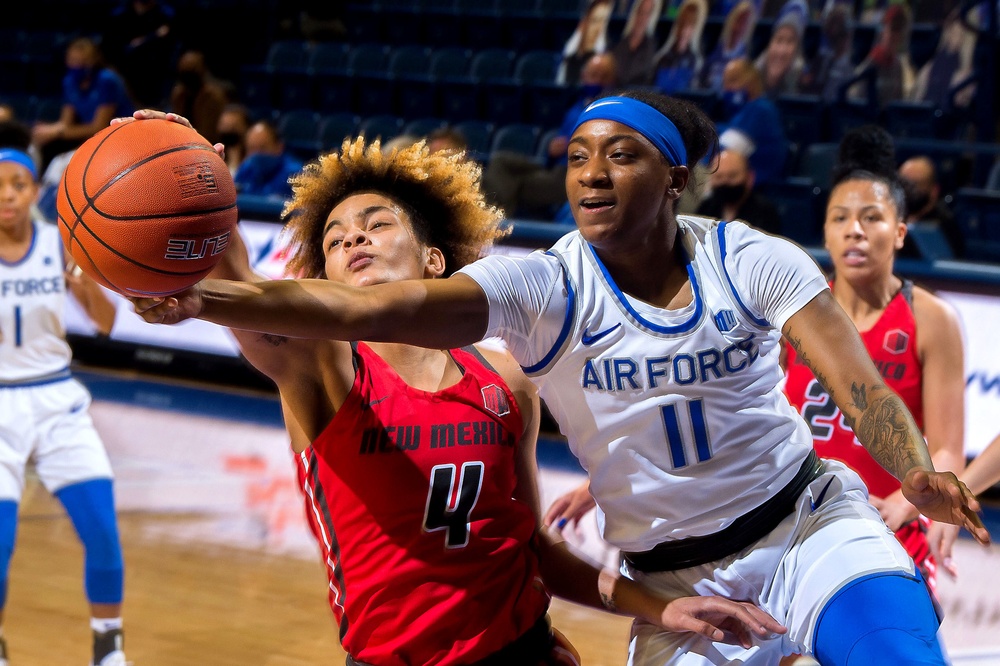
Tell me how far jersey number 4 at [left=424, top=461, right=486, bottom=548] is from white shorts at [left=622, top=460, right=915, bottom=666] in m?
0.41

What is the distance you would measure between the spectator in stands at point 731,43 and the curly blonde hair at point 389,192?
660 cm

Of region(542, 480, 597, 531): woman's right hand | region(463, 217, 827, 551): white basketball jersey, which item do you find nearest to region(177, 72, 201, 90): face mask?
region(542, 480, 597, 531): woman's right hand

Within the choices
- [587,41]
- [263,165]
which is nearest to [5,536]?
[263,165]

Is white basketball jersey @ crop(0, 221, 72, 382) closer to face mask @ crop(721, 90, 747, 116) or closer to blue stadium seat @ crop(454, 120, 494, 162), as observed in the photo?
face mask @ crop(721, 90, 747, 116)

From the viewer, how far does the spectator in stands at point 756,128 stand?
26.7 feet

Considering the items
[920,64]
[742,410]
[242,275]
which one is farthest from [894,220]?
[920,64]

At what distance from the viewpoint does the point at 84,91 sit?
39.1 ft

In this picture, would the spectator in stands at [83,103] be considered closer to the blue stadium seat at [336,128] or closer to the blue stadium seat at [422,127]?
the blue stadium seat at [336,128]

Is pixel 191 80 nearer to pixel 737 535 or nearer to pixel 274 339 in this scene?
pixel 274 339

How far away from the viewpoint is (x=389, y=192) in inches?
120

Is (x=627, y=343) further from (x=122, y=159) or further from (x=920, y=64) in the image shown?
(x=920, y=64)

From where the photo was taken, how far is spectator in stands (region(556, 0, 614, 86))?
10.1 meters

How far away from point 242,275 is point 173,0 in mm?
12041

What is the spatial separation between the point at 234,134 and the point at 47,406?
611 centimetres
